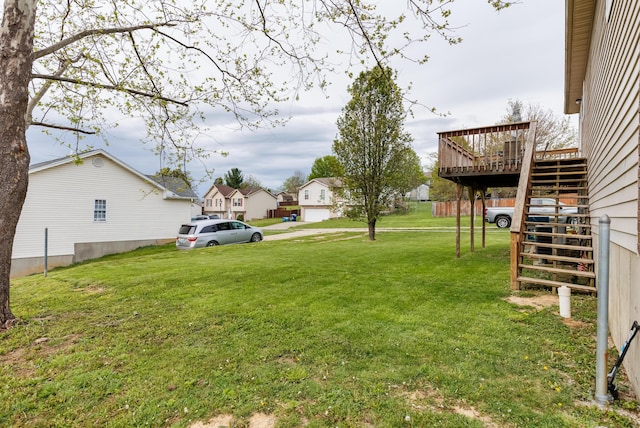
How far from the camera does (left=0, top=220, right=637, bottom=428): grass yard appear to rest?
7.85 ft

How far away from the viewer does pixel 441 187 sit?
3216 centimetres

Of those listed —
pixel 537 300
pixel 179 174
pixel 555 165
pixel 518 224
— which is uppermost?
pixel 555 165

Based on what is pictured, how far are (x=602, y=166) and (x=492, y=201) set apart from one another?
23.7 meters

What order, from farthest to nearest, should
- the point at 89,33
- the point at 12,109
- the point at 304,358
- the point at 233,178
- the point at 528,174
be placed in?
the point at 233,178 → the point at 528,174 → the point at 89,33 → the point at 12,109 → the point at 304,358

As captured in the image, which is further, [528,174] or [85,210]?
[85,210]

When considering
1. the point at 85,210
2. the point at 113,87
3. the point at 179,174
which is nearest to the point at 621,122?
the point at 179,174

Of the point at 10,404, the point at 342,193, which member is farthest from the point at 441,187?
the point at 10,404

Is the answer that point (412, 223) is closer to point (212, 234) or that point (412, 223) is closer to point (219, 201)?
point (212, 234)

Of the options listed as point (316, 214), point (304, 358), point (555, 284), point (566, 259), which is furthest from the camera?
point (316, 214)

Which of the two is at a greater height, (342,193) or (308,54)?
(308,54)

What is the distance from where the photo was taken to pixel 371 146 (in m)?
14.6

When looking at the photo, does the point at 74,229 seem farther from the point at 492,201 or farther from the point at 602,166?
the point at 492,201

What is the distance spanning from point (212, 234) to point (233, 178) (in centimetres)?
4106

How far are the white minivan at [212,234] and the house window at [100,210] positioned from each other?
16.6 feet
